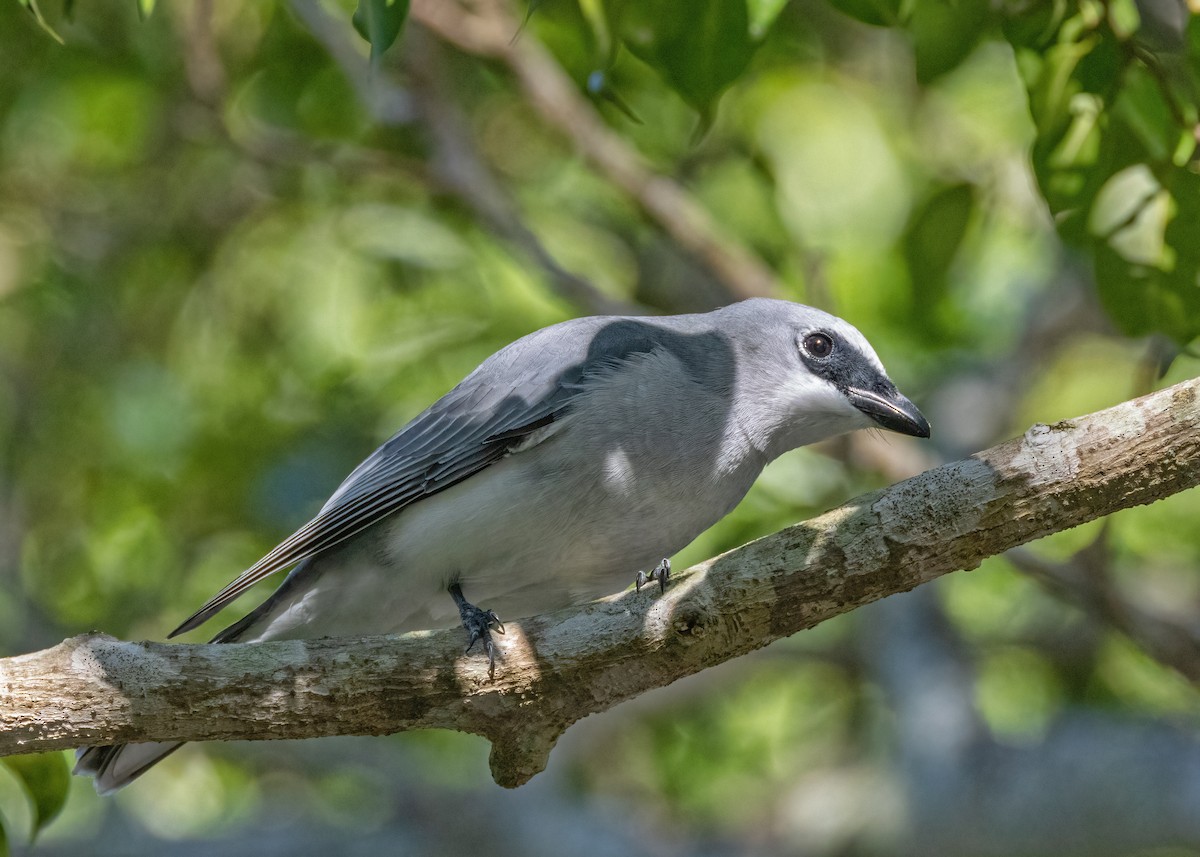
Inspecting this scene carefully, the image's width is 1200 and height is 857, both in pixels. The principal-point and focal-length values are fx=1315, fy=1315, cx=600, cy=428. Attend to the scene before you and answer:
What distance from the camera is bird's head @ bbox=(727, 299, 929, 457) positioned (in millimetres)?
4379

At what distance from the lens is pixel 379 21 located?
8.95 feet

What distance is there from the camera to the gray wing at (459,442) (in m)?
4.27

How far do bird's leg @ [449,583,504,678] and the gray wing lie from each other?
39 cm

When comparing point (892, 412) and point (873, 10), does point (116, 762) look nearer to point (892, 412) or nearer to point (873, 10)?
point (892, 412)

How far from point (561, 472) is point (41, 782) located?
5.60 feet

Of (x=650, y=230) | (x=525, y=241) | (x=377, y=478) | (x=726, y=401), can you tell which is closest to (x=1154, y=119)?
(x=726, y=401)

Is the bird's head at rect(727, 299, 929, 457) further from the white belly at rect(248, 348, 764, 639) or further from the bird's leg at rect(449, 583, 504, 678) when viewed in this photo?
the bird's leg at rect(449, 583, 504, 678)

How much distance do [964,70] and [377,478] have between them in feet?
15.1

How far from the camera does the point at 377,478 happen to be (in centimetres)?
449

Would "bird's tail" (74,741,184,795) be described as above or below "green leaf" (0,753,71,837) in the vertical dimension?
below

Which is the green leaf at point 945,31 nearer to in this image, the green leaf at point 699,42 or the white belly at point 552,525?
the green leaf at point 699,42

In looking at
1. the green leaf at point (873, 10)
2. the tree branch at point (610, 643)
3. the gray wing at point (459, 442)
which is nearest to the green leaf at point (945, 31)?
the green leaf at point (873, 10)

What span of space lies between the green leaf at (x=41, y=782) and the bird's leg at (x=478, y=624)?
1.05 meters

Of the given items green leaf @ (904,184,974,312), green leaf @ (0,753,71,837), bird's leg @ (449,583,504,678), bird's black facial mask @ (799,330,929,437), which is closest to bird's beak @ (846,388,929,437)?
bird's black facial mask @ (799,330,929,437)
